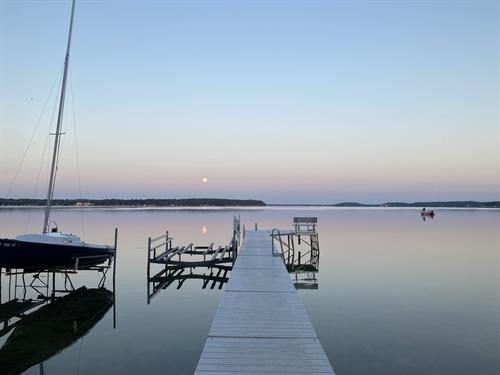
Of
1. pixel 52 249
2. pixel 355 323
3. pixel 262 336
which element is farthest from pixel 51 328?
pixel 355 323

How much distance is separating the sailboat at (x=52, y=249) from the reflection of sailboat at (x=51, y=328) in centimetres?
174

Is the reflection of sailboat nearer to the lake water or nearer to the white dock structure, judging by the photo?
the lake water

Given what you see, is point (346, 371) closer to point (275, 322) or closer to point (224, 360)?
point (275, 322)

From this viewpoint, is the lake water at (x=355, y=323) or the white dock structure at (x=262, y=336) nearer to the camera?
the white dock structure at (x=262, y=336)

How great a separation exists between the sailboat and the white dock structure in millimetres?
9548

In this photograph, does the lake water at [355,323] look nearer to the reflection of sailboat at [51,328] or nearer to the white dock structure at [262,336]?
the reflection of sailboat at [51,328]

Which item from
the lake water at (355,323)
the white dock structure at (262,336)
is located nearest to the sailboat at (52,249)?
the lake water at (355,323)

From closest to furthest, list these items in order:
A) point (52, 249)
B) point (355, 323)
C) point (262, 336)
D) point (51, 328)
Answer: point (262, 336), point (51, 328), point (355, 323), point (52, 249)

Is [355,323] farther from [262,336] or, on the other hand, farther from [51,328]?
[51,328]

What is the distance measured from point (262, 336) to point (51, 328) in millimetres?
8503

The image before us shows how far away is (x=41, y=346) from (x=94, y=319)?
312 centimetres

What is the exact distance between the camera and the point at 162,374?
902cm

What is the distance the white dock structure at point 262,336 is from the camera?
626 cm

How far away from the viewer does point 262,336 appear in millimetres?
7617
